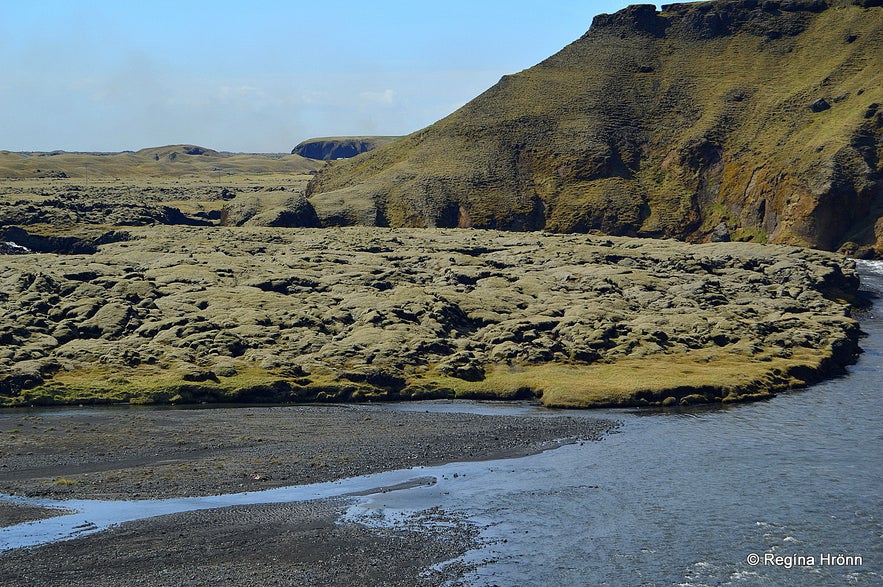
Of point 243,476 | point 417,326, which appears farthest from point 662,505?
point 417,326

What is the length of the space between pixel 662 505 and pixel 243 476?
2670 cm

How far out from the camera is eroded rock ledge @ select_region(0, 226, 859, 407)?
307 ft

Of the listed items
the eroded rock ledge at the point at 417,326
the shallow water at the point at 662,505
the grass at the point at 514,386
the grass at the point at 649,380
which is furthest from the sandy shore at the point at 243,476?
the eroded rock ledge at the point at 417,326

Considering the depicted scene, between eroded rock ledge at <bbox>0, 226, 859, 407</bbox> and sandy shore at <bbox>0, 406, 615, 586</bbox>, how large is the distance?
9670mm

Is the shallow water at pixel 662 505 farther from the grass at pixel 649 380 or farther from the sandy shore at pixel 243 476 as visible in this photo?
the grass at pixel 649 380

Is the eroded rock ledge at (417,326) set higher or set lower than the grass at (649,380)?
higher

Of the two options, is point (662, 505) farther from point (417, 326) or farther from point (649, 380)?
point (417, 326)

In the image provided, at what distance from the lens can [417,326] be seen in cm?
11188

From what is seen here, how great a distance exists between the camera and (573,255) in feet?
526

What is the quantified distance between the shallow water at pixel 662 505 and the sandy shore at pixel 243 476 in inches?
85.6

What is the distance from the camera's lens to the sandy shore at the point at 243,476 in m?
43.3

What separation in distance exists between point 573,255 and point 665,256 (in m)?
16.2

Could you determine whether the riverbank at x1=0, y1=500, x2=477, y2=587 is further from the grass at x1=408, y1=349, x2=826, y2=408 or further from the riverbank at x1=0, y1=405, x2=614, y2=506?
the grass at x1=408, y1=349, x2=826, y2=408

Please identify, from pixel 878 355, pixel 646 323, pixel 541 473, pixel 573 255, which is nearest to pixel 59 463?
pixel 541 473
